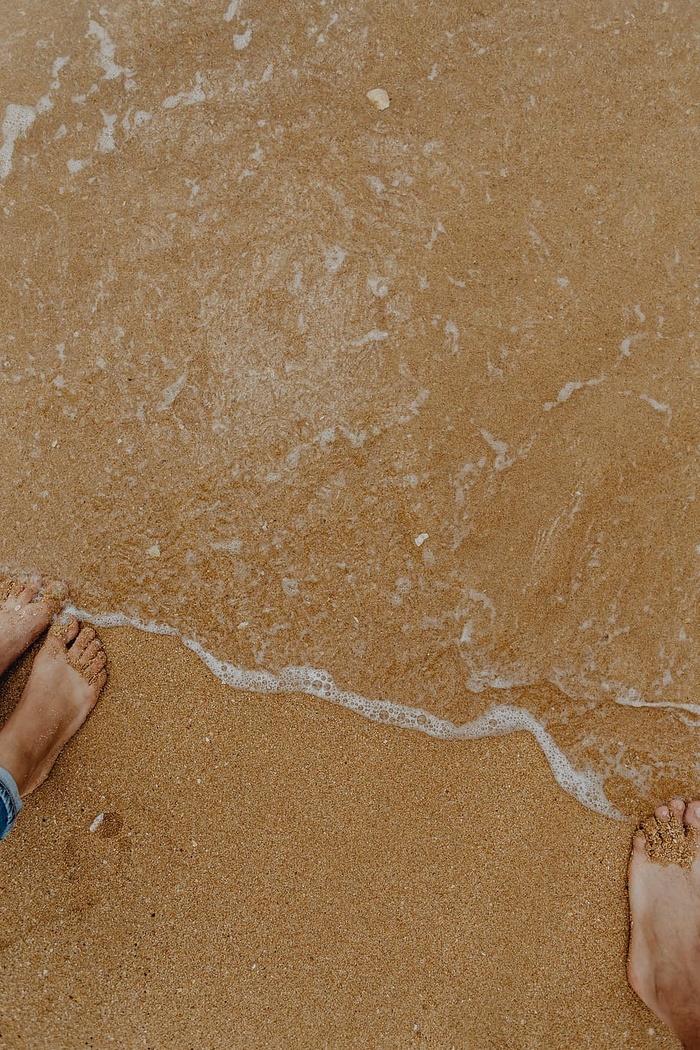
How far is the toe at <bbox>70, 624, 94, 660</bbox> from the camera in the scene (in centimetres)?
224

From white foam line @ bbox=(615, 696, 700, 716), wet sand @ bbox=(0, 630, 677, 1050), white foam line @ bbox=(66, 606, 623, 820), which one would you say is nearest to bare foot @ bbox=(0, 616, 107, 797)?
wet sand @ bbox=(0, 630, 677, 1050)

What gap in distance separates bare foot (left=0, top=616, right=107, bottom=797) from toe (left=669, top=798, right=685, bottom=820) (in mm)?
2385

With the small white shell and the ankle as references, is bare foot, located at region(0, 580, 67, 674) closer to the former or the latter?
the ankle

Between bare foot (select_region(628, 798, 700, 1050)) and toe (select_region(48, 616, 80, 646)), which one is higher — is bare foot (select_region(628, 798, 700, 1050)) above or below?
below

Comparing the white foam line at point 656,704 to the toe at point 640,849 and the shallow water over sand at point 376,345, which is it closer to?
the shallow water over sand at point 376,345

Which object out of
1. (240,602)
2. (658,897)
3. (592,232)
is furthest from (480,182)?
(658,897)

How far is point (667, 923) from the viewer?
217 centimetres

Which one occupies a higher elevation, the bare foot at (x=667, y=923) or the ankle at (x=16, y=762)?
the ankle at (x=16, y=762)

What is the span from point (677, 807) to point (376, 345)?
2262mm

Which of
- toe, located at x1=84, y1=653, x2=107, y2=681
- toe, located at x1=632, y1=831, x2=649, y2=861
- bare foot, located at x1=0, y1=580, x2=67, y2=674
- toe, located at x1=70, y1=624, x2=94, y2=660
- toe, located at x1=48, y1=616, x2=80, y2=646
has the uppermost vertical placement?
bare foot, located at x1=0, y1=580, x2=67, y2=674

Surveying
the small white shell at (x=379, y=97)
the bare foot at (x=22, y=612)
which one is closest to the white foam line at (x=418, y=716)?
the bare foot at (x=22, y=612)

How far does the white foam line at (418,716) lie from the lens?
2.22 m

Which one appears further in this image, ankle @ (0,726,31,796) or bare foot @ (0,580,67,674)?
bare foot @ (0,580,67,674)

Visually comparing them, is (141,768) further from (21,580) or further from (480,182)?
(480,182)
